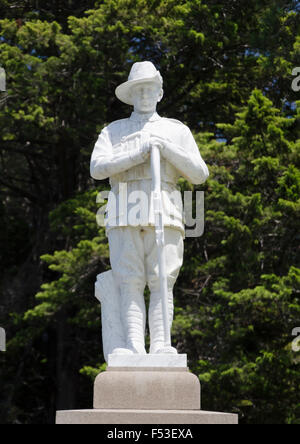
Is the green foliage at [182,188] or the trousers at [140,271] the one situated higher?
the green foliage at [182,188]

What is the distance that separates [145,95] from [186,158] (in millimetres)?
724

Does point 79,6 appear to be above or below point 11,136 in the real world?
above

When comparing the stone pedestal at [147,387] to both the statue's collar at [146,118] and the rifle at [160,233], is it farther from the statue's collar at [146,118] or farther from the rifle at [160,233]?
the statue's collar at [146,118]

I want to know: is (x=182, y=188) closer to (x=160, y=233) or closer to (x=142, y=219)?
(x=142, y=219)

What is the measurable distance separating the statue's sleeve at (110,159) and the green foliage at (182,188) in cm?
533

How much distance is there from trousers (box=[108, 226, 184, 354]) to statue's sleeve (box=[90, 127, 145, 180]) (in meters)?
0.52

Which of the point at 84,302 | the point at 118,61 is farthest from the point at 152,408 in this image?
the point at 118,61

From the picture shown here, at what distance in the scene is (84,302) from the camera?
14.1m

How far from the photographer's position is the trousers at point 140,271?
6254 mm

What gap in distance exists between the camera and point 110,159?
6.42 metres

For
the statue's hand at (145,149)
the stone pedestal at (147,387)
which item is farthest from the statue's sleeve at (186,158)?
the stone pedestal at (147,387)

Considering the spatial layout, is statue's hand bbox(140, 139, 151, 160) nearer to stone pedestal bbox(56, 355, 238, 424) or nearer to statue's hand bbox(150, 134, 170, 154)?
statue's hand bbox(150, 134, 170, 154)

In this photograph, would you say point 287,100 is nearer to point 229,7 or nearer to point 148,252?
point 229,7
